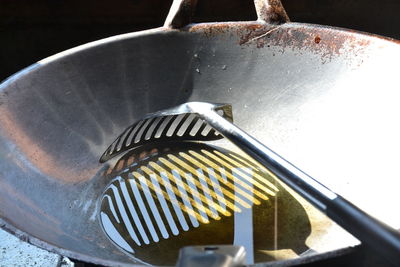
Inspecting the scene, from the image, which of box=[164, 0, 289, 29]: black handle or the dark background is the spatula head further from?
the dark background

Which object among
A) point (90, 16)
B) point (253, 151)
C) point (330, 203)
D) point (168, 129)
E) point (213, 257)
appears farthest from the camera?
point (90, 16)

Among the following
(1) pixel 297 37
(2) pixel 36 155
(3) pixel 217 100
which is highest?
(1) pixel 297 37

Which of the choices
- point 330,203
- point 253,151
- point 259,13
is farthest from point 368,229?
point 259,13

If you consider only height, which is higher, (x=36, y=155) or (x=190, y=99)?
(x=190, y=99)

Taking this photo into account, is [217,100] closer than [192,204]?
No

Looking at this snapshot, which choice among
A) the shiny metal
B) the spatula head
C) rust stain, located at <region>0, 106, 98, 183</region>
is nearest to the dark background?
the spatula head

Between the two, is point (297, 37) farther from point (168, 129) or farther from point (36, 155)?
point (36, 155)

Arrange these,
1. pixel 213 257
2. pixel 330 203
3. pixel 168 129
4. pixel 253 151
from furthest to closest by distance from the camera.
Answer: pixel 168 129
pixel 253 151
pixel 330 203
pixel 213 257
